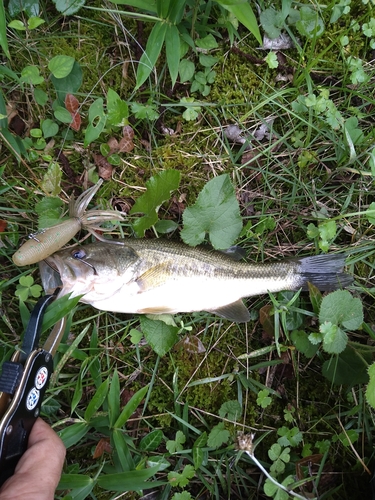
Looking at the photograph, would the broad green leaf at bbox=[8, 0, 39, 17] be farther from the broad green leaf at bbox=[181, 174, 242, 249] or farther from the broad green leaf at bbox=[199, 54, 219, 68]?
the broad green leaf at bbox=[181, 174, 242, 249]

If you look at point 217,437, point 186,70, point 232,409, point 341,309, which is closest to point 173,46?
point 186,70

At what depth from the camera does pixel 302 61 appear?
10.5 feet

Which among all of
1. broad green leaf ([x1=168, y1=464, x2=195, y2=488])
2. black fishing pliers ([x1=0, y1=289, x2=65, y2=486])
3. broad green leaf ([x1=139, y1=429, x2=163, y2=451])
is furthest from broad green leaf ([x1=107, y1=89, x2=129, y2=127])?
broad green leaf ([x1=168, y1=464, x2=195, y2=488])

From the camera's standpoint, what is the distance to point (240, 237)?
310 cm

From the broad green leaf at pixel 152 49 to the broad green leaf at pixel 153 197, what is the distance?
676 mm

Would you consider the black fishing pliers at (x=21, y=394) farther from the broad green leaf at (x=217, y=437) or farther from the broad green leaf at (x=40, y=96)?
the broad green leaf at (x=40, y=96)

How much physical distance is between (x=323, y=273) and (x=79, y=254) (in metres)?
1.80

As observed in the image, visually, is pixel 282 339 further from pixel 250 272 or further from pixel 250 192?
pixel 250 192

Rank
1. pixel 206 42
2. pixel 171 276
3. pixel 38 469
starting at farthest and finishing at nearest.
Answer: pixel 206 42 → pixel 171 276 → pixel 38 469

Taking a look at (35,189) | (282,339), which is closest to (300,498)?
(282,339)

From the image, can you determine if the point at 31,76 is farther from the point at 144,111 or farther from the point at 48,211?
the point at 48,211

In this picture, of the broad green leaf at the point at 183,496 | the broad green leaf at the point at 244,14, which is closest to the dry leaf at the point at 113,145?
the broad green leaf at the point at 244,14

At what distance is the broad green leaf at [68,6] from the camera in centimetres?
287

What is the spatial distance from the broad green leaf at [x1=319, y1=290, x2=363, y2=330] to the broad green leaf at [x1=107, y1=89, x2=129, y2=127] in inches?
77.5
